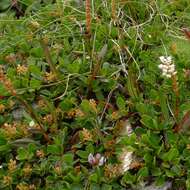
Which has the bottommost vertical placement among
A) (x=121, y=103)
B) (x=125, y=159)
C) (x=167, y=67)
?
(x=125, y=159)

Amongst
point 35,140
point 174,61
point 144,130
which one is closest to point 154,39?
point 174,61

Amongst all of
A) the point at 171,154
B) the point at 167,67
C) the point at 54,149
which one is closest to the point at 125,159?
the point at 171,154

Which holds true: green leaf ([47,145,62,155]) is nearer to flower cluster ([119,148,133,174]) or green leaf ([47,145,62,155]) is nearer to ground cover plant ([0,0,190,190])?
ground cover plant ([0,0,190,190])

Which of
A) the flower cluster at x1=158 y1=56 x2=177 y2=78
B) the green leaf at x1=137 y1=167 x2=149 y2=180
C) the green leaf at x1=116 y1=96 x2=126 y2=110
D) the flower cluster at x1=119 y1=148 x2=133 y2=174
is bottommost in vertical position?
the flower cluster at x1=119 y1=148 x2=133 y2=174

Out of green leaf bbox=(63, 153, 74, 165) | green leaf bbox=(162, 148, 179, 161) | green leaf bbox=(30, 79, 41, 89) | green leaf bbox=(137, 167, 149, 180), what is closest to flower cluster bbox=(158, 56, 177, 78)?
green leaf bbox=(162, 148, 179, 161)

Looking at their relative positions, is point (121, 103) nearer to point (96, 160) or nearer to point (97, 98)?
point (97, 98)

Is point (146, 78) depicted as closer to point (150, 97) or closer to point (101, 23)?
point (150, 97)

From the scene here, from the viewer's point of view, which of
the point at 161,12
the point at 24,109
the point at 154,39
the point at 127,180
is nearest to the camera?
the point at 127,180

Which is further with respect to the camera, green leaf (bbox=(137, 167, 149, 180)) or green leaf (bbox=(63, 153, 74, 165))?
green leaf (bbox=(63, 153, 74, 165))
